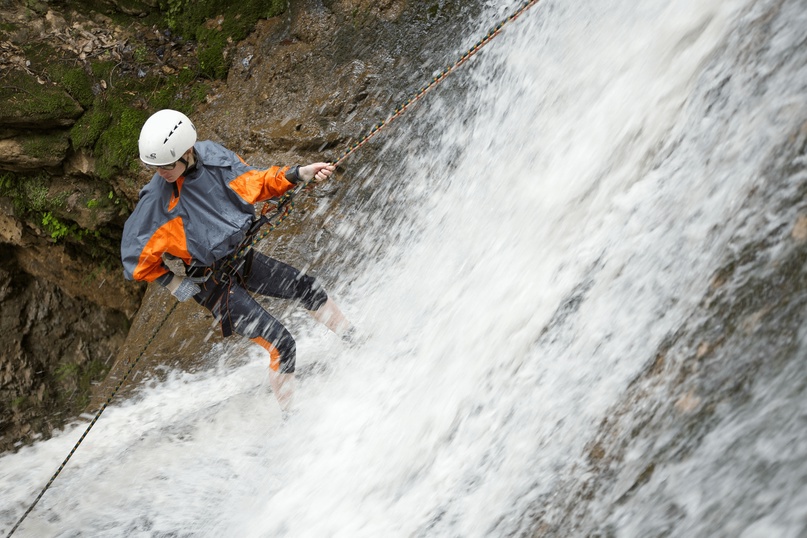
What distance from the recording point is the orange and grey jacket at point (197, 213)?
12.9ft

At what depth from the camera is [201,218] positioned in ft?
13.0

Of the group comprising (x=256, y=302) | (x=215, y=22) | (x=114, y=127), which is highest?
(x=215, y=22)

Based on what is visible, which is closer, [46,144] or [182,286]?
[182,286]

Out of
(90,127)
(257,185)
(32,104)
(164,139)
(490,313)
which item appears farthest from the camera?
(90,127)

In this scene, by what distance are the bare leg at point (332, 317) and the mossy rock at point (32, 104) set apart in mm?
4079

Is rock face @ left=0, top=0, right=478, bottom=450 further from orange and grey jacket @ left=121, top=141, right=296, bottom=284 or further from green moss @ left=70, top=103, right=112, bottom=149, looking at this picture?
orange and grey jacket @ left=121, top=141, right=296, bottom=284

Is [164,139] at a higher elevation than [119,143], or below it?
below

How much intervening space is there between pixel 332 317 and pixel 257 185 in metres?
1.03

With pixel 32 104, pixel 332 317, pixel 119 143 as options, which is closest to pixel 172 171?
pixel 332 317

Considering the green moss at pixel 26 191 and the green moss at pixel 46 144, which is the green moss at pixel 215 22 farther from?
the green moss at pixel 26 191

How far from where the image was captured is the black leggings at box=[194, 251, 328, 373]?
4234 millimetres

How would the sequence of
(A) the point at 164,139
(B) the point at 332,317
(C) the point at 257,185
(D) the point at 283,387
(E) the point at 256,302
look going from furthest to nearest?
(B) the point at 332,317 → (D) the point at 283,387 → (E) the point at 256,302 → (C) the point at 257,185 → (A) the point at 164,139

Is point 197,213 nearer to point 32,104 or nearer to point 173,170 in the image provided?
point 173,170

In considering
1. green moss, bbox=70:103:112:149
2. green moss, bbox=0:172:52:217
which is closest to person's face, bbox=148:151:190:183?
green moss, bbox=70:103:112:149
